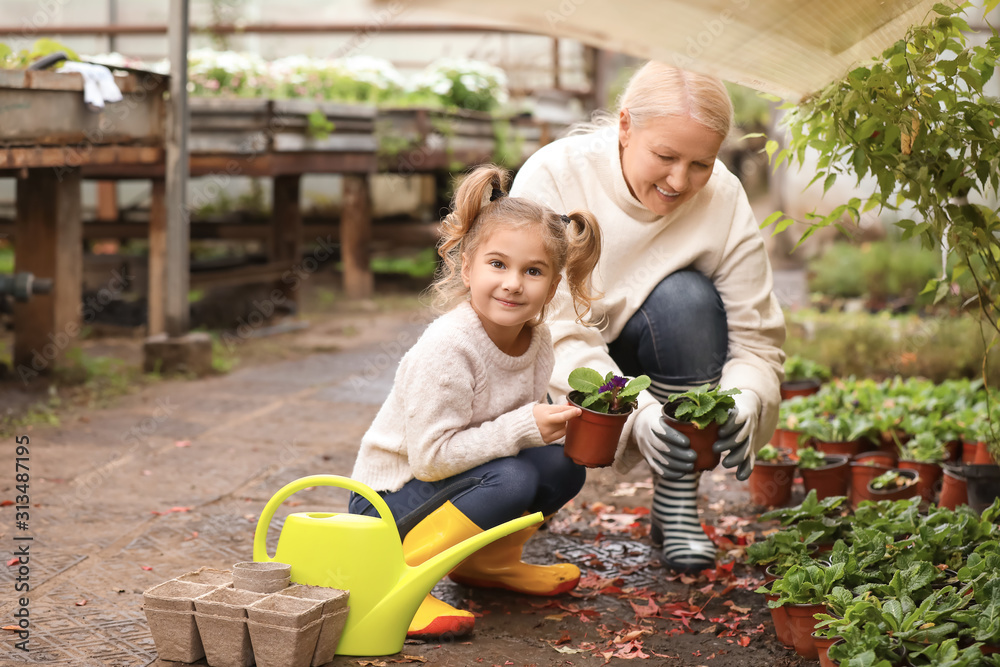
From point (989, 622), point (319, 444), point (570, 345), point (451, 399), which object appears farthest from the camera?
point (319, 444)

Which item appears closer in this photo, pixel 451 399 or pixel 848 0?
pixel 848 0

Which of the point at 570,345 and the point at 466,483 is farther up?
the point at 570,345

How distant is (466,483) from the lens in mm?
2039

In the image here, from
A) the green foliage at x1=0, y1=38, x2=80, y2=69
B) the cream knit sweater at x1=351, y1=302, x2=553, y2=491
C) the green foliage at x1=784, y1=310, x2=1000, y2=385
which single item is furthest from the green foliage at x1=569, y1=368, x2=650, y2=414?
the green foliage at x1=0, y1=38, x2=80, y2=69

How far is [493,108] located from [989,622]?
713 centimetres

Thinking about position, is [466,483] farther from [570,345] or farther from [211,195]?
[211,195]

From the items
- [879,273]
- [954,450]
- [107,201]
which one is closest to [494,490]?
[954,450]

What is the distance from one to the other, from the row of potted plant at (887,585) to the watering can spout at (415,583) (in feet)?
1.72

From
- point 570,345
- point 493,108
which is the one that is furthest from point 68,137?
point 493,108

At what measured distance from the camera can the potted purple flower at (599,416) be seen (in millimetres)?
1969

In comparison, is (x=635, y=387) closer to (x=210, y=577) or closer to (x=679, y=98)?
(x=679, y=98)

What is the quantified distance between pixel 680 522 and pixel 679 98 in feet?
3.47

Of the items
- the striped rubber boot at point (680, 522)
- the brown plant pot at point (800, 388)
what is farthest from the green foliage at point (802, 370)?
the striped rubber boot at point (680, 522)

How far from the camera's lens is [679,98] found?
7.38 feet
